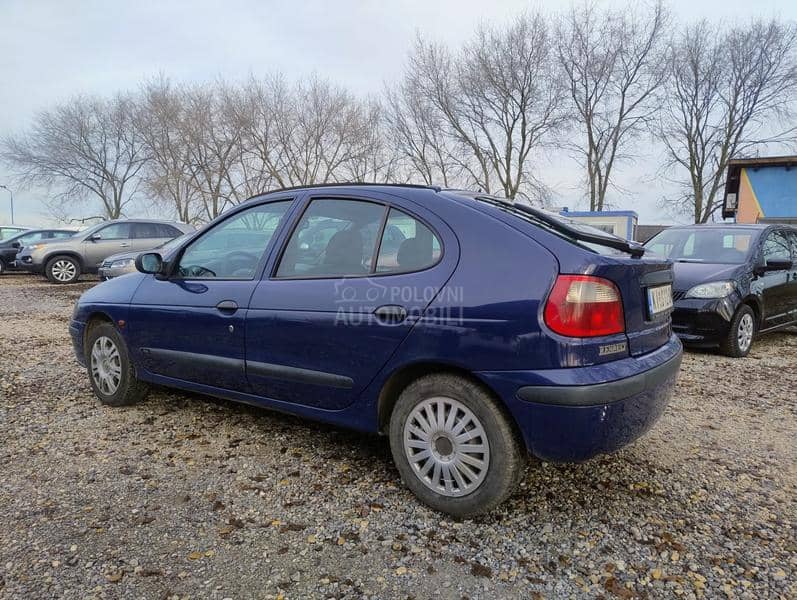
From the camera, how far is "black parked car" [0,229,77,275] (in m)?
16.3

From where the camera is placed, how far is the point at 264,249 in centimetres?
305

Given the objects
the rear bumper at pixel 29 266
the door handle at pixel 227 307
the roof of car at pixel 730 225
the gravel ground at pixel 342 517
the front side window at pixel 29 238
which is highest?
the front side window at pixel 29 238

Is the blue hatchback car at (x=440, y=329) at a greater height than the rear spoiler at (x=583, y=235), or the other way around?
the rear spoiler at (x=583, y=235)

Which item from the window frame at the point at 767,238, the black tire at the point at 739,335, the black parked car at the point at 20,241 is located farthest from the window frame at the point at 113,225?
the window frame at the point at 767,238

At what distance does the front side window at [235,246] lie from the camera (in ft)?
10.2

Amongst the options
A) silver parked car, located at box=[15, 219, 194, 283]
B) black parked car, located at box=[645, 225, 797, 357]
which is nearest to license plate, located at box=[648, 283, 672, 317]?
black parked car, located at box=[645, 225, 797, 357]

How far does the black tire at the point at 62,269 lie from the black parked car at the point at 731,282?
13.7 meters

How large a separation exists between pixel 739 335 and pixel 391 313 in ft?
16.9

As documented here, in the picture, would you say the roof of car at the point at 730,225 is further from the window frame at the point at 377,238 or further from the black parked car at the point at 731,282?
the window frame at the point at 377,238

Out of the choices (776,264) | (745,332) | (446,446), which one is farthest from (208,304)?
(776,264)

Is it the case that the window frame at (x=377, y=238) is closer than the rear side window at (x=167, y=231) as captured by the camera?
Answer: Yes

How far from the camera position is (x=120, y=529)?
90.3 inches

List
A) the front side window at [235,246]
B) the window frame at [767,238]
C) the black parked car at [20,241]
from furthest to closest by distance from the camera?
the black parked car at [20,241] < the window frame at [767,238] < the front side window at [235,246]

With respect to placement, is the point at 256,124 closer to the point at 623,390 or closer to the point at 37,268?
the point at 37,268
